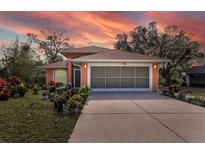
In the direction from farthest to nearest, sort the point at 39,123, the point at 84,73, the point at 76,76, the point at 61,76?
1. the point at 61,76
2. the point at 76,76
3. the point at 84,73
4. the point at 39,123

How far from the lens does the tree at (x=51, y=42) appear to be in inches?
1138

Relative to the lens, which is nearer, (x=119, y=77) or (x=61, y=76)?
(x=119, y=77)

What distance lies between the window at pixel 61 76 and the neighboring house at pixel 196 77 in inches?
659

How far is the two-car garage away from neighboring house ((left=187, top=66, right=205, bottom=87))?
42.1 ft

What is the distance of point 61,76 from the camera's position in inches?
778

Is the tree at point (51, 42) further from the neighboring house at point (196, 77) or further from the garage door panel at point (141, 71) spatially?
the neighboring house at point (196, 77)

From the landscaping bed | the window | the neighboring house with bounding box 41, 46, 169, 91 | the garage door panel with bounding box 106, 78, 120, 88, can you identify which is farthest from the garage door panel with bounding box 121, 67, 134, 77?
the landscaping bed

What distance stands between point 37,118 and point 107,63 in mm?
9453

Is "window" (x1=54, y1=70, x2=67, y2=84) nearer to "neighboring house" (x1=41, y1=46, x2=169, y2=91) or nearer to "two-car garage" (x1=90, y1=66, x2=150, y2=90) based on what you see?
"neighboring house" (x1=41, y1=46, x2=169, y2=91)

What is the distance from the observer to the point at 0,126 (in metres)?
5.39

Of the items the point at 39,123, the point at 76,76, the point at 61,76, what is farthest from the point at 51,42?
the point at 39,123

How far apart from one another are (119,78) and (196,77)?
627 inches

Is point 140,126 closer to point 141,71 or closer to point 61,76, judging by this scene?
point 141,71
